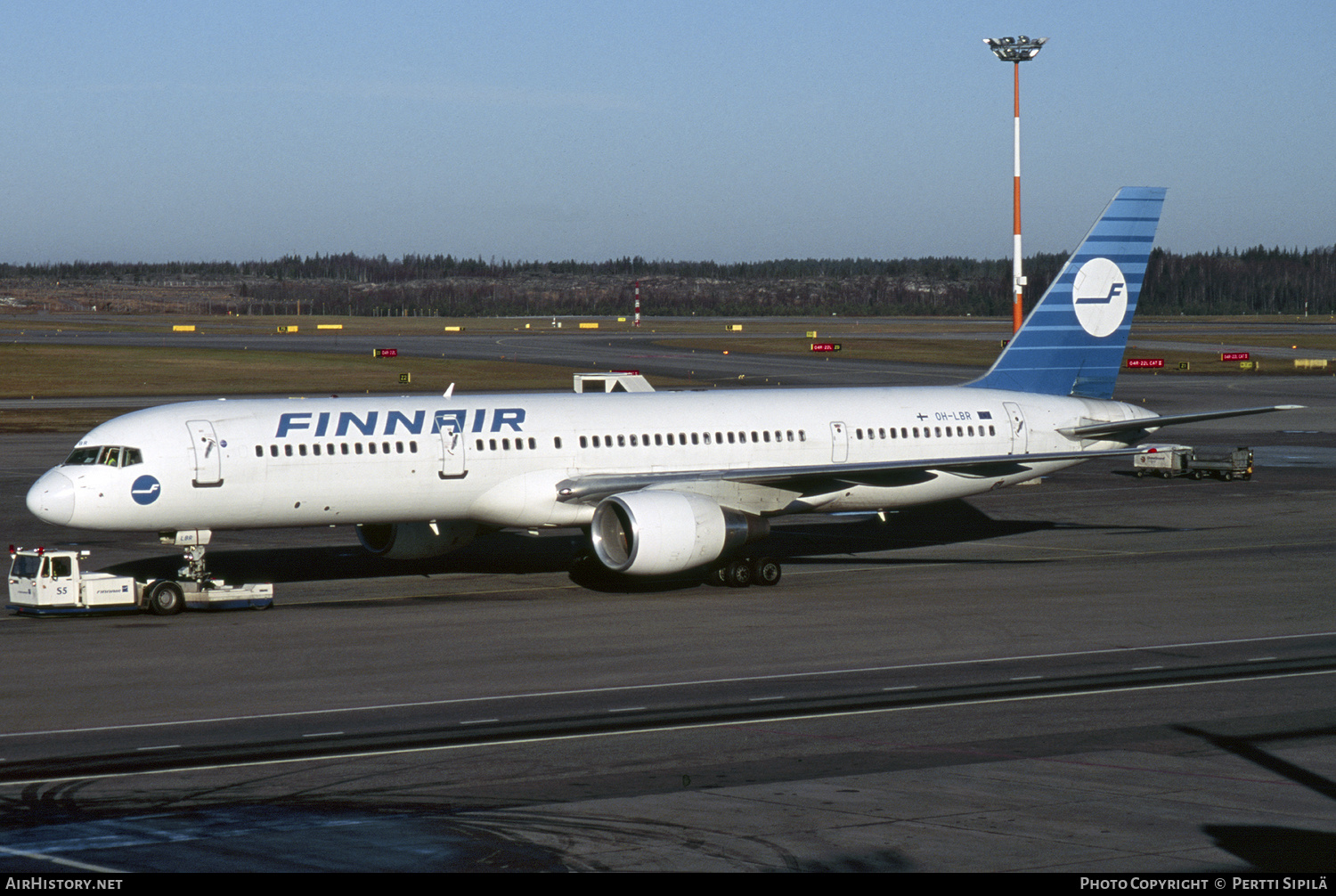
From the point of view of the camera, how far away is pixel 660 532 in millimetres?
34250

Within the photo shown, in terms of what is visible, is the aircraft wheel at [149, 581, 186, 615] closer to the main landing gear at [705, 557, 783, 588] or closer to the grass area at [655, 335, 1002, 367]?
the main landing gear at [705, 557, 783, 588]

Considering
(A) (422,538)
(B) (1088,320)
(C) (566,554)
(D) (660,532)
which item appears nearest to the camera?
(D) (660,532)

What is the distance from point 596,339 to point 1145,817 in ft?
491

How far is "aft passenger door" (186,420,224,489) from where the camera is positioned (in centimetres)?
3372

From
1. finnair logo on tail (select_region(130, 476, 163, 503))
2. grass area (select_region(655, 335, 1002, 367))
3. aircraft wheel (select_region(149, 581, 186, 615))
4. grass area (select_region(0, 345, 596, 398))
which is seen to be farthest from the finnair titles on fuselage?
grass area (select_region(655, 335, 1002, 367))

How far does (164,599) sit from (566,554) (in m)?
12.6

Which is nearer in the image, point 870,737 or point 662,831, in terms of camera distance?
point 662,831

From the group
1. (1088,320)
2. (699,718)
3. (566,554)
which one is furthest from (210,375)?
(699,718)

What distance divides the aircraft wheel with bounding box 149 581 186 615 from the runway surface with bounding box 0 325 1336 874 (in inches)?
19.8

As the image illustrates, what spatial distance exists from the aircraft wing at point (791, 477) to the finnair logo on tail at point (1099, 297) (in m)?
7.96

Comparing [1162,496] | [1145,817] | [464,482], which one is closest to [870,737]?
[1145,817]

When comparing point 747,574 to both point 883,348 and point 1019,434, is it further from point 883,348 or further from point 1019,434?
point 883,348
